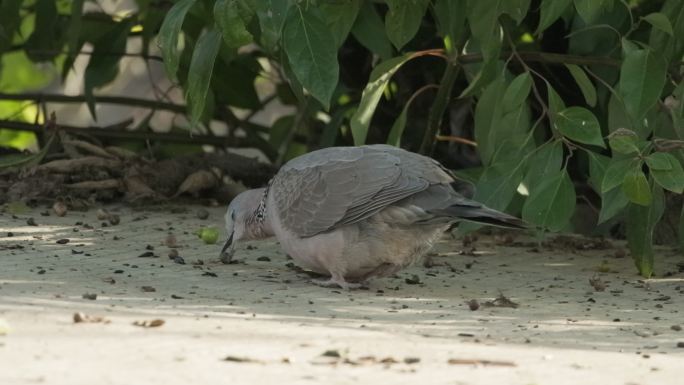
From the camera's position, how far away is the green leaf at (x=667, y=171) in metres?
5.50

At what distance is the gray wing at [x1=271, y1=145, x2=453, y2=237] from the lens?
5.93 metres

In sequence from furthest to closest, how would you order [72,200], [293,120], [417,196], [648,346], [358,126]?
[293,120] < [72,200] < [358,126] < [417,196] < [648,346]

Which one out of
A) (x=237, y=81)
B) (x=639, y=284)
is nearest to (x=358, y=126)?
(x=639, y=284)

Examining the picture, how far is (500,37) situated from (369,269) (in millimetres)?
1401

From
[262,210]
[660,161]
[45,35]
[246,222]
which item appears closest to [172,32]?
[262,210]

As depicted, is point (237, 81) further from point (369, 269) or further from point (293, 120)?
point (369, 269)

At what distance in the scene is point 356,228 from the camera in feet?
19.7

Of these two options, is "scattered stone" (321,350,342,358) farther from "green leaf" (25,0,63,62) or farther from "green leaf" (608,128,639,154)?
"green leaf" (25,0,63,62)

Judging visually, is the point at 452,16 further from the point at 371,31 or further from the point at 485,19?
the point at 371,31

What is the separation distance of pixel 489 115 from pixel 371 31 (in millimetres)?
898

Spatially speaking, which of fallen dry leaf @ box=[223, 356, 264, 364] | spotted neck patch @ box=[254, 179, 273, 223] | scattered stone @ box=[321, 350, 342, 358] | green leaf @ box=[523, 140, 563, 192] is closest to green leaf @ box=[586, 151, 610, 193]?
green leaf @ box=[523, 140, 563, 192]

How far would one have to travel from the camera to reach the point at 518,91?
646cm

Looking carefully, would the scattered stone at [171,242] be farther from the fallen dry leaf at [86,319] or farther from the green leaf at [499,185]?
the fallen dry leaf at [86,319]

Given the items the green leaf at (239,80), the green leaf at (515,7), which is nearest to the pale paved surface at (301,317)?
the green leaf at (515,7)
